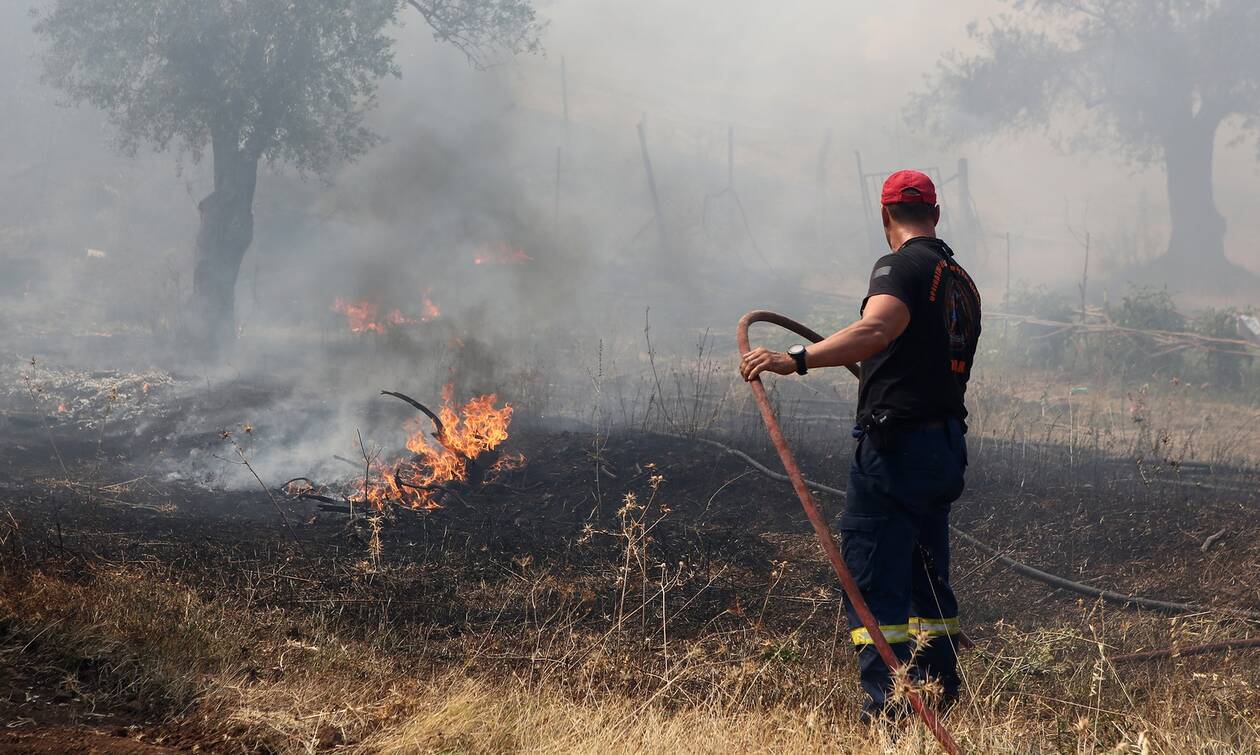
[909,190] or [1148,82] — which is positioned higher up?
[1148,82]

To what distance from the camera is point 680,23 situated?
186 feet

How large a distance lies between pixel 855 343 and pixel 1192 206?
25390 mm

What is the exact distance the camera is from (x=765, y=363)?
334 cm

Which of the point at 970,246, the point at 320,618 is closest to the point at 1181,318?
the point at 970,246

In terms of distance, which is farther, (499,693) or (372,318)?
(372,318)

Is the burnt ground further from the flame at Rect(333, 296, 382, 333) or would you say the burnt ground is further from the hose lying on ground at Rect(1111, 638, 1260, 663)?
the flame at Rect(333, 296, 382, 333)

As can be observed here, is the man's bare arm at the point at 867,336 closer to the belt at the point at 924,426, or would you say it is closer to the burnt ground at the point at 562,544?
the belt at the point at 924,426

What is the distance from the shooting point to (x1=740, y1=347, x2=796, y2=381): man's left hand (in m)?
3.31

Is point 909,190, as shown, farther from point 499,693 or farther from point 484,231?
point 484,231

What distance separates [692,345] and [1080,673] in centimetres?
1420

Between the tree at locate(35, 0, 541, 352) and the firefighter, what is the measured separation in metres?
12.5

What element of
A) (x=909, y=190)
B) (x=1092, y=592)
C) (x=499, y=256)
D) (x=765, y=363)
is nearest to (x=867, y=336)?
(x=765, y=363)

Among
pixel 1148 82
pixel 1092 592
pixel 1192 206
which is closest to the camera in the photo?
pixel 1092 592

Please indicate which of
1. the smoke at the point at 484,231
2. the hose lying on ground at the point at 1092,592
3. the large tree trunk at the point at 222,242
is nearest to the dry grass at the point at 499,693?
the hose lying on ground at the point at 1092,592
